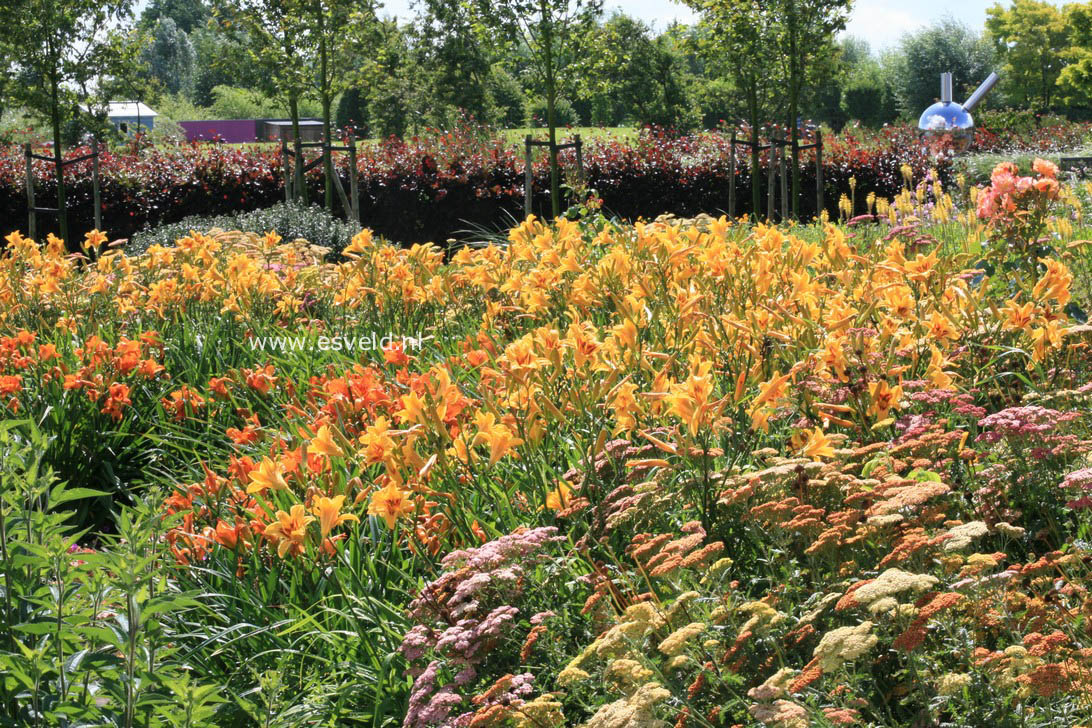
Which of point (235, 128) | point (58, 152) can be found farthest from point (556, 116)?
point (235, 128)

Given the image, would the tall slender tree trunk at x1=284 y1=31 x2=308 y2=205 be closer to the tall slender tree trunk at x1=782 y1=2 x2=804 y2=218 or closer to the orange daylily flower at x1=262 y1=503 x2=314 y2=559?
the tall slender tree trunk at x1=782 y1=2 x2=804 y2=218

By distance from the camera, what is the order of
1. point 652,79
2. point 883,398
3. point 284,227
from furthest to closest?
point 652,79
point 284,227
point 883,398

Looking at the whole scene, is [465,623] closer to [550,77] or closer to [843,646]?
[843,646]

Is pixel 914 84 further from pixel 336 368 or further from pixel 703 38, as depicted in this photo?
pixel 336 368

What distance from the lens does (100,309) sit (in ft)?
18.4

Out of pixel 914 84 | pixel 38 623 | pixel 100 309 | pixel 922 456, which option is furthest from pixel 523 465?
pixel 914 84

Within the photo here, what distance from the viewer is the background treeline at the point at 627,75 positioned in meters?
15.1

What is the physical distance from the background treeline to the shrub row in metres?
1.03

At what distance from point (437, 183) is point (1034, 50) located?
51.8m

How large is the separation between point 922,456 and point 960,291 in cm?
90

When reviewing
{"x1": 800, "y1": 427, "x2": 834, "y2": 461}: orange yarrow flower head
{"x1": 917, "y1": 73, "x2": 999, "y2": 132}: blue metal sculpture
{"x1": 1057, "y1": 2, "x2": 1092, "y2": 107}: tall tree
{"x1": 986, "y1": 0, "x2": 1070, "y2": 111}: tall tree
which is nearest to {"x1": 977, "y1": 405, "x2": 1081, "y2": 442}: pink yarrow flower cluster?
{"x1": 800, "y1": 427, "x2": 834, "y2": 461}: orange yarrow flower head

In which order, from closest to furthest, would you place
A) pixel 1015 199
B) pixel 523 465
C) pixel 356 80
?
pixel 523 465 < pixel 1015 199 < pixel 356 80

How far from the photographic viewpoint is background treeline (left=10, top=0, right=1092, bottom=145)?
49.6ft

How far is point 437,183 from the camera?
14.5 m
